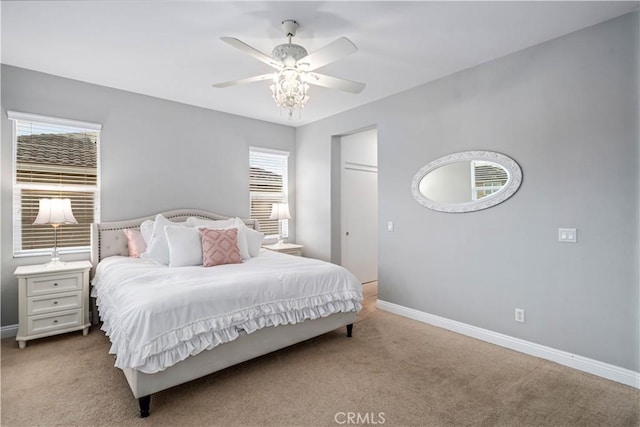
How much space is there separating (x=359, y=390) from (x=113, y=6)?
323 centimetres

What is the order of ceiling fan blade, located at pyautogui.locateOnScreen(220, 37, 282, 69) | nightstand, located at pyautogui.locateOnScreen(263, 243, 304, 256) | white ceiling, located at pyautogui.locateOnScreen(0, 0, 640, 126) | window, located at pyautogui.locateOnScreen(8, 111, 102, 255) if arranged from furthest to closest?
nightstand, located at pyautogui.locateOnScreen(263, 243, 304, 256)
window, located at pyautogui.locateOnScreen(8, 111, 102, 255)
white ceiling, located at pyautogui.locateOnScreen(0, 0, 640, 126)
ceiling fan blade, located at pyautogui.locateOnScreen(220, 37, 282, 69)

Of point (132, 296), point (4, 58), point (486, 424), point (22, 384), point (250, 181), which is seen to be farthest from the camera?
point (250, 181)

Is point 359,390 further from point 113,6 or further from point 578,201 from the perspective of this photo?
point 113,6

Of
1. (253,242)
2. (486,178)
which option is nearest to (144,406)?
(253,242)

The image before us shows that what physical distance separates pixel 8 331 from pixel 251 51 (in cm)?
364

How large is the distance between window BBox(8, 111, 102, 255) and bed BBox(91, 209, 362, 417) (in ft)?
1.03

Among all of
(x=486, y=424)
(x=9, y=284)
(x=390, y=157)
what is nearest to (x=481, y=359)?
(x=486, y=424)

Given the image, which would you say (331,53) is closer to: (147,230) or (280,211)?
(147,230)

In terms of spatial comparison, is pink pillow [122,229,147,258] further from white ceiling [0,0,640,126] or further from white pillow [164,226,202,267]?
white ceiling [0,0,640,126]

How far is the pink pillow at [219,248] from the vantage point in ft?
10.7

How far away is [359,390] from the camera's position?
228 centimetres

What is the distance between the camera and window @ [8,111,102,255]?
3307mm

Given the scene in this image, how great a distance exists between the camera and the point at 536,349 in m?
2.81

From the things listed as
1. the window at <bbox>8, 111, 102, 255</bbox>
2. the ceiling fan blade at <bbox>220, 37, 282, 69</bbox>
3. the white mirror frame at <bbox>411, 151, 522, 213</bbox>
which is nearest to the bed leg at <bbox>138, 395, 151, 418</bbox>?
the ceiling fan blade at <bbox>220, 37, 282, 69</bbox>
